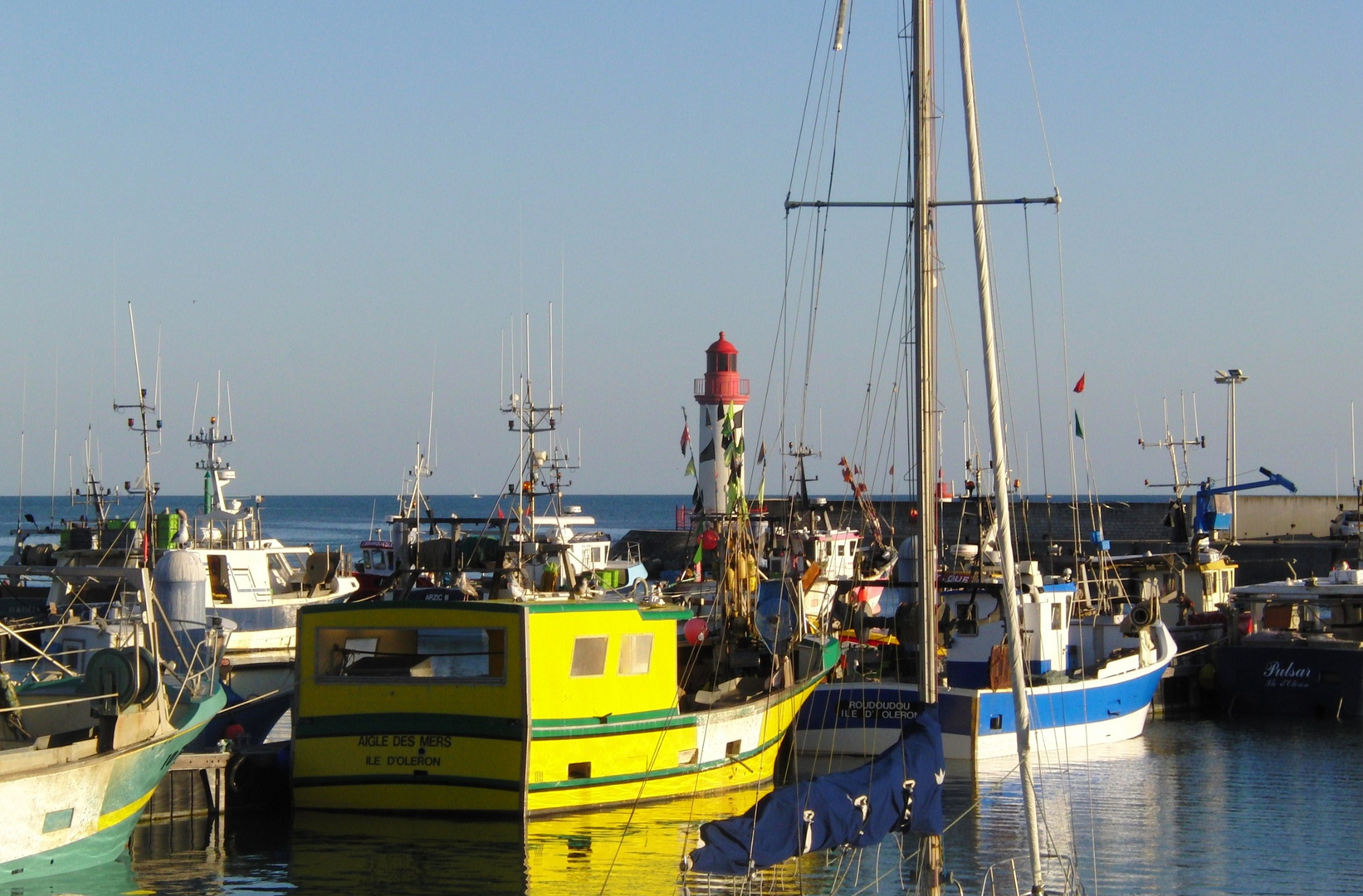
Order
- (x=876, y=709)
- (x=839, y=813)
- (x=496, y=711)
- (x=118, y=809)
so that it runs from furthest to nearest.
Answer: (x=876, y=709) < (x=496, y=711) < (x=118, y=809) < (x=839, y=813)

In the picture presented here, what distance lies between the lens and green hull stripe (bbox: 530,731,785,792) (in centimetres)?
2020

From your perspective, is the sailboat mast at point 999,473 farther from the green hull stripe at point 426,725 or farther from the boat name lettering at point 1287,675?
the boat name lettering at point 1287,675

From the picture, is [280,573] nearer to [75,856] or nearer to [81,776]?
[75,856]

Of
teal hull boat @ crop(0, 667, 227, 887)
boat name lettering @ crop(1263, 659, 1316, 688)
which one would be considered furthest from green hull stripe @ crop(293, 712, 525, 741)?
boat name lettering @ crop(1263, 659, 1316, 688)

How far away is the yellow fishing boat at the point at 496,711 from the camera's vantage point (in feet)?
65.3

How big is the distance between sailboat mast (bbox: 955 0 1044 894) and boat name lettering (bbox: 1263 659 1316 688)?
22229mm

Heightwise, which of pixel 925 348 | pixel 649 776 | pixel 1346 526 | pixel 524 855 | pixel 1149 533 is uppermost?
pixel 925 348

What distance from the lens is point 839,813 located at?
1337 cm

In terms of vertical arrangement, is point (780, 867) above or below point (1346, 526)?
below

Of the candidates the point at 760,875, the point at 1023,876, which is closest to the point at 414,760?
the point at 760,875

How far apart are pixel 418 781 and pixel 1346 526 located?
146 feet

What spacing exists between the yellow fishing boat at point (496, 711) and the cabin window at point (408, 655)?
0.8 inches

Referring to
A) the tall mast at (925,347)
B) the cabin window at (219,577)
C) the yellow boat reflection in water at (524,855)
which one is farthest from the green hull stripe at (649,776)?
the cabin window at (219,577)

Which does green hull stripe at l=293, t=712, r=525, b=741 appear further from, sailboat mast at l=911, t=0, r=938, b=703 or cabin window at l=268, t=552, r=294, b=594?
cabin window at l=268, t=552, r=294, b=594
